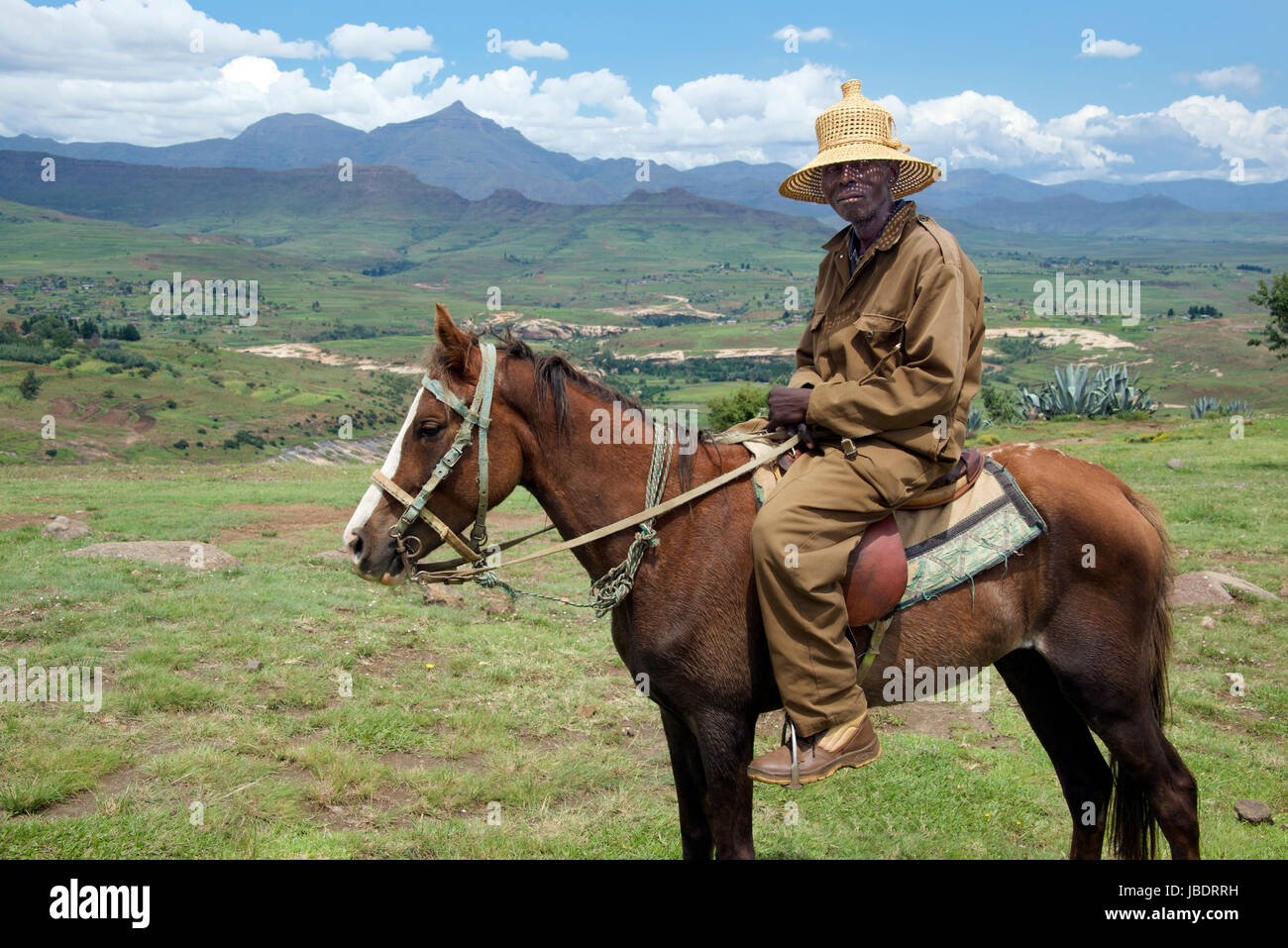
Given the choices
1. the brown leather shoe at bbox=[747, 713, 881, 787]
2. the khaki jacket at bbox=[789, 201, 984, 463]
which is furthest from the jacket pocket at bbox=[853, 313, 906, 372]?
the brown leather shoe at bbox=[747, 713, 881, 787]

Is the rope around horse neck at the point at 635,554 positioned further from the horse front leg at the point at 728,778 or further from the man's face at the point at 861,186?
the man's face at the point at 861,186

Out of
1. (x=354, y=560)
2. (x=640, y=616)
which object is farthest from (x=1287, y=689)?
(x=354, y=560)

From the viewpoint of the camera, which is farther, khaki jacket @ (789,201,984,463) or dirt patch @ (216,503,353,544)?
dirt patch @ (216,503,353,544)

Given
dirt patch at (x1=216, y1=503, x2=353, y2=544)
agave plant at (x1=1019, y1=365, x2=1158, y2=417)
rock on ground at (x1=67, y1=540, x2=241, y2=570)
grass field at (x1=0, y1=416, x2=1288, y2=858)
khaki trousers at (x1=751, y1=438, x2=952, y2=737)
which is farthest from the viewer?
agave plant at (x1=1019, y1=365, x2=1158, y2=417)

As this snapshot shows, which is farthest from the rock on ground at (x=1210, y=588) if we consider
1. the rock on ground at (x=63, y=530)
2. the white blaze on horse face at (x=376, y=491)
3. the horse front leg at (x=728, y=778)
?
the rock on ground at (x=63, y=530)

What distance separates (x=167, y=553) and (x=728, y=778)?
9.61m

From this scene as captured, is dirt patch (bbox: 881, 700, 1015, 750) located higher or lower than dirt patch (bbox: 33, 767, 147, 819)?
lower

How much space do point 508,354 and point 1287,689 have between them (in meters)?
7.64

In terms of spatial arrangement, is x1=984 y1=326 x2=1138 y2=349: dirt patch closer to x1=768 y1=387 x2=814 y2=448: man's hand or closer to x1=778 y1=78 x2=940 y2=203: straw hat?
x1=778 y1=78 x2=940 y2=203: straw hat

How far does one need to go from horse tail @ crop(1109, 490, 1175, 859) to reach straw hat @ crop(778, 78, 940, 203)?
1.96 meters

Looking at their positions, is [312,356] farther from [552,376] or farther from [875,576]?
[875,576]

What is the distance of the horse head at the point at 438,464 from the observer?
3.44 meters

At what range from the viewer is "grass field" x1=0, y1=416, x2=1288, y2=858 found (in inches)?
189
